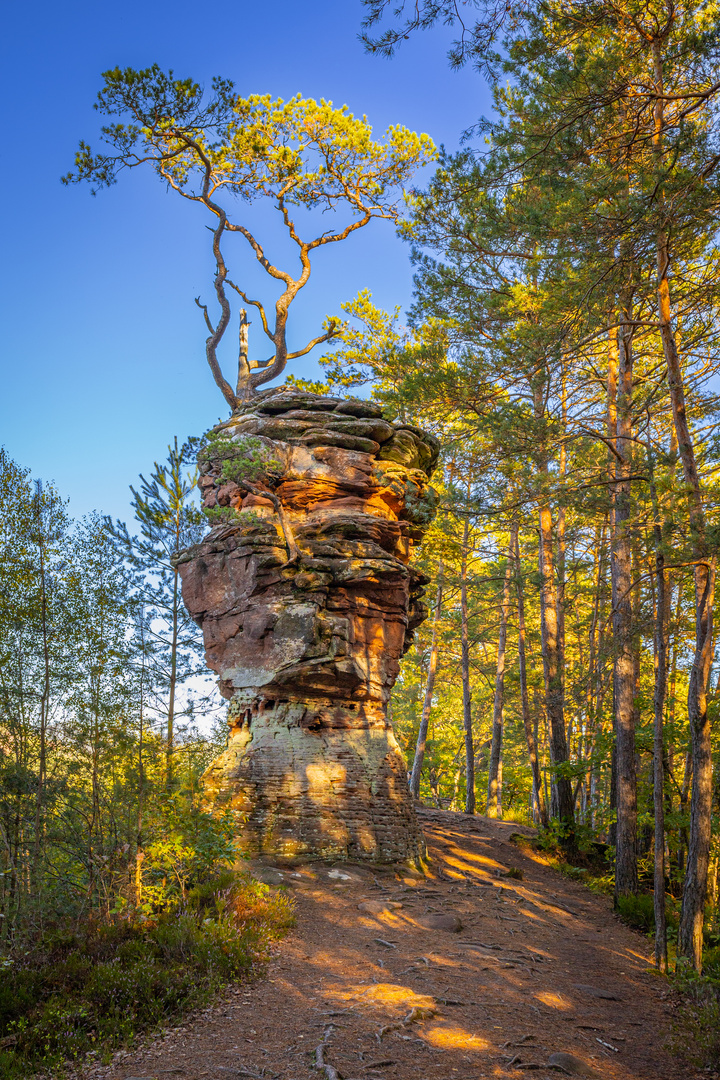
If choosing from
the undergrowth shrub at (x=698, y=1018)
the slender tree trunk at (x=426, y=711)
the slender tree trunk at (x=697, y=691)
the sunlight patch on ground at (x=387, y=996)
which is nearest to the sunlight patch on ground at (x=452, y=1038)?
the sunlight patch on ground at (x=387, y=996)

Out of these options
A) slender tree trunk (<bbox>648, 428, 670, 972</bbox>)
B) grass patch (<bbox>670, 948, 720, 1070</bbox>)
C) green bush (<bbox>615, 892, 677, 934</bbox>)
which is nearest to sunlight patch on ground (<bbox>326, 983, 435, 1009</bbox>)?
grass patch (<bbox>670, 948, 720, 1070</bbox>)

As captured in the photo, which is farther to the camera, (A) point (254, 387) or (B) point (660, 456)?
(A) point (254, 387)

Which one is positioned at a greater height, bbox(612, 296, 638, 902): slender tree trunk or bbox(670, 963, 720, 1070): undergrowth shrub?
bbox(612, 296, 638, 902): slender tree trunk

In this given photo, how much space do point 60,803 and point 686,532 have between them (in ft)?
28.6

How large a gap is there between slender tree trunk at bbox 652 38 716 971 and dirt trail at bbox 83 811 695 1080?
89cm

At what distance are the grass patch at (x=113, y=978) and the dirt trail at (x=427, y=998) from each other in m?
0.31

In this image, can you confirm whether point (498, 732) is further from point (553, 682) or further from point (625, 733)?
point (625, 733)

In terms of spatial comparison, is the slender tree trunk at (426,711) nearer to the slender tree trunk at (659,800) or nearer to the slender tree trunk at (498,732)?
the slender tree trunk at (498,732)

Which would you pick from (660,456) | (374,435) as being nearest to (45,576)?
(374,435)

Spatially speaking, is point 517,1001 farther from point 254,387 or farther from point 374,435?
point 254,387

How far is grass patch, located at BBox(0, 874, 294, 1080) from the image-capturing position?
200 inches

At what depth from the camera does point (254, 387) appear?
52.7 feet

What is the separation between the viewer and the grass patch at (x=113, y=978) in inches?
200

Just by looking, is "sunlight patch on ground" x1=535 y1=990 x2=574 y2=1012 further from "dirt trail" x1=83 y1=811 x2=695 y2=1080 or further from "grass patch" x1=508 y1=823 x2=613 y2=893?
"grass patch" x1=508 y1=823 x2=613 y2=893
